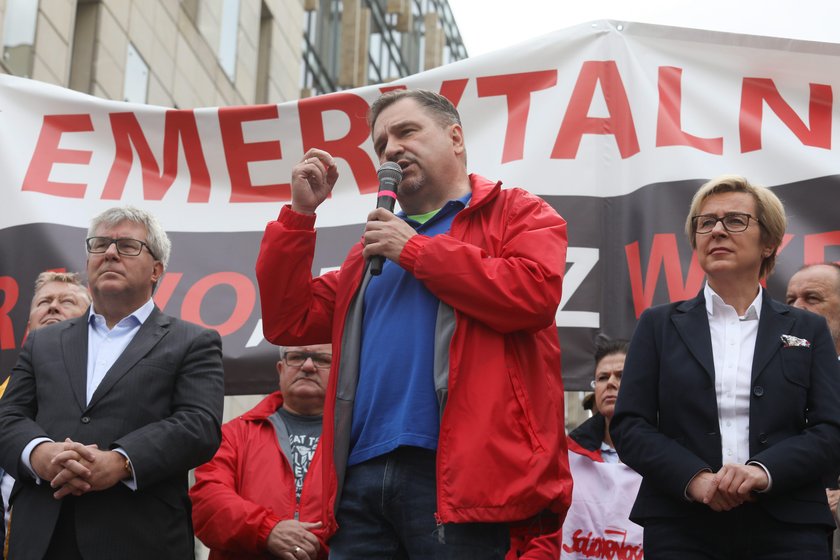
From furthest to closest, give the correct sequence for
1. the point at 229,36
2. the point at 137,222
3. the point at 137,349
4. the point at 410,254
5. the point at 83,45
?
the point at 229,36 → the point at 83,45 → the point at 137,222 → the point at 137,349 → the point at 410,254

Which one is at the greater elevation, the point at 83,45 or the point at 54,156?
the point at 83,45

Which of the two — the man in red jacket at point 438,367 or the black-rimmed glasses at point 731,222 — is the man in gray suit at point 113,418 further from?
the black-rimmed glasses at point 731,222

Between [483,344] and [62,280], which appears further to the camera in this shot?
[62,280]

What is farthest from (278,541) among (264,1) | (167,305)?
(264,1)

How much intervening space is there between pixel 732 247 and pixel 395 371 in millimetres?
1242

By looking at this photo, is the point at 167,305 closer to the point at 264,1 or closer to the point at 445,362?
the point at 445,362

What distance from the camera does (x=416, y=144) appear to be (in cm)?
383

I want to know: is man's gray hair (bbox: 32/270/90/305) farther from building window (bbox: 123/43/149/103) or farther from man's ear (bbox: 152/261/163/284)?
building window (bbox: 123/43/149/103)

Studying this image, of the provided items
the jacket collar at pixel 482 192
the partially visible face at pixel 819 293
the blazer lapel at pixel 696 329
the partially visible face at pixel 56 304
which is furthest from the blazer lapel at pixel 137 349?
the partially visible face at pixel 819 293

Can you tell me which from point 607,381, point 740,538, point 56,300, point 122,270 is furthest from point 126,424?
point 607,381

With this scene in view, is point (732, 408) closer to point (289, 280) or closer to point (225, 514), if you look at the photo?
point (289, 280)

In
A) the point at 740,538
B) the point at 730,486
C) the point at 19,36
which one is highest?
the point at 19,36

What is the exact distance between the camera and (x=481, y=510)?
125 inches

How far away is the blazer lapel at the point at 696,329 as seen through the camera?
3795 mm
